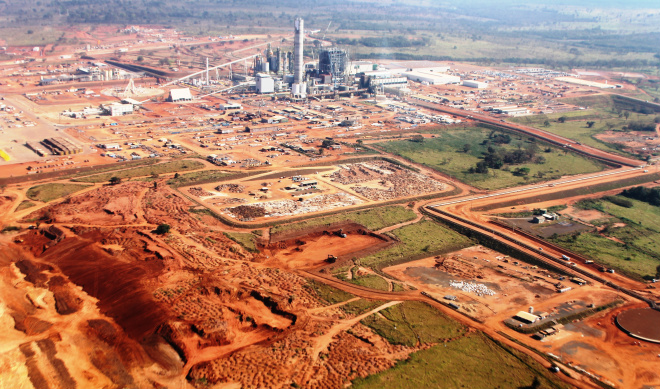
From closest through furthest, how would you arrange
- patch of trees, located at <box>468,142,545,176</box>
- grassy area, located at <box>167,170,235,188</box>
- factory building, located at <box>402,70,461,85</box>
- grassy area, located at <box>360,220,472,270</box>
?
1. grassy area, located at <box>360,220,472,270</box>
2. grassy area, located at <box>167,170,235,188</box>
3. patch of trees, located at <box>468,142,545,176</box>
4. factory building, located at <box>402,70,461,85</box>

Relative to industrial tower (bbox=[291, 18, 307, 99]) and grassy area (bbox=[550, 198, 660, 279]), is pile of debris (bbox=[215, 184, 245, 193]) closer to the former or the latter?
grassy area (bbox=[550, 198, 660, 279])

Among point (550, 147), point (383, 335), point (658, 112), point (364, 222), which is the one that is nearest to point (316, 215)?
point (364, 222)

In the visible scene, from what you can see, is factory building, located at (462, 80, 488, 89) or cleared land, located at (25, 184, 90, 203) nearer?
cleared land, located at (25, 184, 90, 203)

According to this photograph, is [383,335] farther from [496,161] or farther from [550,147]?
[550,147]

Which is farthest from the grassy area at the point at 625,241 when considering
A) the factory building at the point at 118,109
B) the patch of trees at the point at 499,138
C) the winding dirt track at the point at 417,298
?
the factory building at the point at 118,109

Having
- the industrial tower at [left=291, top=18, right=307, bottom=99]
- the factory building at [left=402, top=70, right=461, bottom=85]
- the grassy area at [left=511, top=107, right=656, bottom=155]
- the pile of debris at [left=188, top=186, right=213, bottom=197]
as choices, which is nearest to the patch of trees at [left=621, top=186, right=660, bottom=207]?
the grassy area at [left=511, top=107, right=656, bottom=155]

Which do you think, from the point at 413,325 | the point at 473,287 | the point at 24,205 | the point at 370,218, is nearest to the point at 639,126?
the point at 370,218
